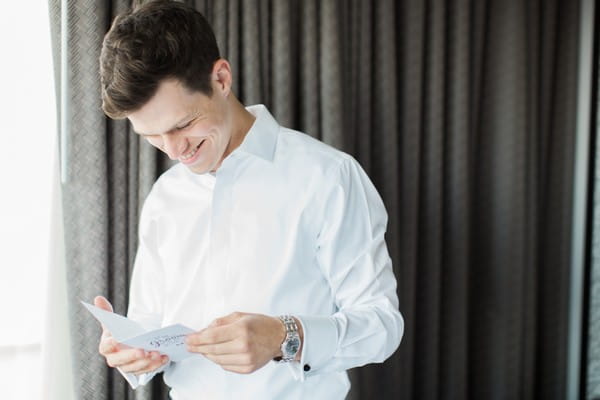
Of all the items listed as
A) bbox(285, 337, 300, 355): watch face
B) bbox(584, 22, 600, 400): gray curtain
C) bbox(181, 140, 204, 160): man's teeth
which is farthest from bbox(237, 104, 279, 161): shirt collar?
bbox(584, 22, 600, 400): gray curtain

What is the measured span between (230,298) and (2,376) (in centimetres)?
86

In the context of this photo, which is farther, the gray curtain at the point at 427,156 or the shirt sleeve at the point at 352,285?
the gray curtain at the point at 427,156

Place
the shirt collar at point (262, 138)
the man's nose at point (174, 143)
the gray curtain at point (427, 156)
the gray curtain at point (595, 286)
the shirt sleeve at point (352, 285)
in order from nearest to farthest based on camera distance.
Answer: the shirt sleeve at point (352, 285) < the man's nose at point (174, 143) < the shirt collar at point (262, 138) < the gray curtain at point (427, 156) < the gray curtain at point (595, 286)

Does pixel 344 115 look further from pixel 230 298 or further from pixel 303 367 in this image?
pixel 303 367

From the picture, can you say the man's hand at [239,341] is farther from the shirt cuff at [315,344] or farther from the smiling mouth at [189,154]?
the smiling mouth at [189,154]

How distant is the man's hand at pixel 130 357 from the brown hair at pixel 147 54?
46 centimetres

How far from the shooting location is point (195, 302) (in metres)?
1.60

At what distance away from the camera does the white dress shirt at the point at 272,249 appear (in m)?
1.47

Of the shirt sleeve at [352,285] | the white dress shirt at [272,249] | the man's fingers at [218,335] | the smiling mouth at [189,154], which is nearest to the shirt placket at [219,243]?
the white dress shirt at [272,249]

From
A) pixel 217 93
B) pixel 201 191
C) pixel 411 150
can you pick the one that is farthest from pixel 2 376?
pixel 411 150

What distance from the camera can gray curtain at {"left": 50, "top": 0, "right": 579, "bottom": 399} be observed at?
6.37 feet

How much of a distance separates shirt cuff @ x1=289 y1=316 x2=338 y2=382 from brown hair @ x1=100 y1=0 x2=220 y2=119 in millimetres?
553

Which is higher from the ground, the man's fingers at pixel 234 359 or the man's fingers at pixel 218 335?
the man's fingers at pixel 218 335

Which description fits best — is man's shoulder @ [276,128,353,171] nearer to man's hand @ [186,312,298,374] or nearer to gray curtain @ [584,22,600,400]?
man's hand @ [186,312,298,374]
